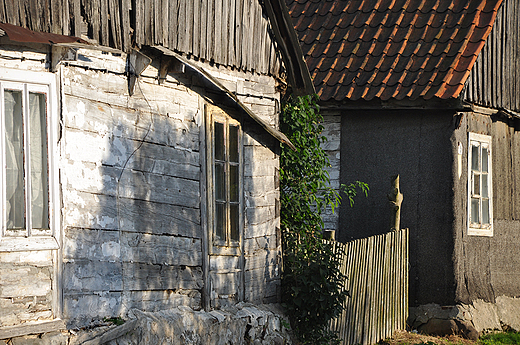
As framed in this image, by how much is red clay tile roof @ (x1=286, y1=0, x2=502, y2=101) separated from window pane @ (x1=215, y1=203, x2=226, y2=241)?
4.00 metres

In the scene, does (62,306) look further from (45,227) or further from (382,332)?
(382,332)

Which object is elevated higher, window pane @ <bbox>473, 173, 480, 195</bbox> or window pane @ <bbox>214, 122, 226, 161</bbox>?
window pane @ <bbox>214, 122, 226, 161</bbox>

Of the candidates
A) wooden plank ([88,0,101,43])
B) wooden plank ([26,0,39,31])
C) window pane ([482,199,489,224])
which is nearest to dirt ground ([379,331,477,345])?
window pane ([482,199,489,224])

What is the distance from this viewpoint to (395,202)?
9.95 meters

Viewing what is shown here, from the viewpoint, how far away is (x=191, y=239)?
22.3 ft

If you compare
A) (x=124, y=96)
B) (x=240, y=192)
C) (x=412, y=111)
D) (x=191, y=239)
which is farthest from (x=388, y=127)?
(x=124, y=96)

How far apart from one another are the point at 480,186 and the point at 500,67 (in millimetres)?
2114

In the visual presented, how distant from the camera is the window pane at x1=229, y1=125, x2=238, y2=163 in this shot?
7562 mm

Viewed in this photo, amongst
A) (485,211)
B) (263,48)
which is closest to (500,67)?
(485,211)

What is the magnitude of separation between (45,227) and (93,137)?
88 cm

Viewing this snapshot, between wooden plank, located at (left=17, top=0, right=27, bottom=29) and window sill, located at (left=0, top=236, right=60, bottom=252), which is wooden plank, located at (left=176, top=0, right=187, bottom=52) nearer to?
wooden plank, located at (left=17, top=0, right=27, bottom=29)

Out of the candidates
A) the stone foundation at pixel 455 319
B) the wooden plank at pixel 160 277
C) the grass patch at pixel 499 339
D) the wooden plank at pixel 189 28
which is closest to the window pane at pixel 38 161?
the wooden plank at pixel 160 277

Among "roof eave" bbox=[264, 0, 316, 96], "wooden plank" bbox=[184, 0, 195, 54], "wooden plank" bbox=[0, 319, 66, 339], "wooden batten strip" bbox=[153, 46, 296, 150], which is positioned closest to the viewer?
"wooden plank" bbox=[0, 319, 66, 339]

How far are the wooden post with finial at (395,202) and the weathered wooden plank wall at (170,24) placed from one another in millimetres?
2766
